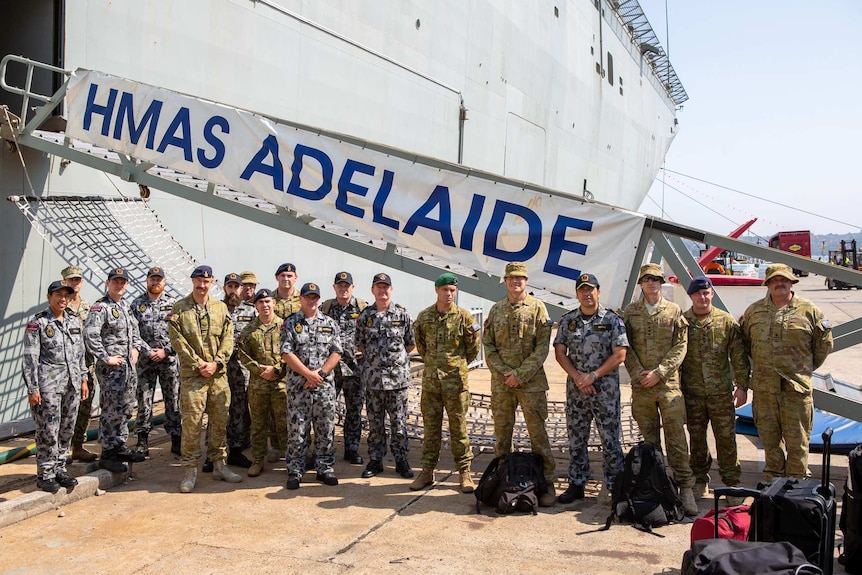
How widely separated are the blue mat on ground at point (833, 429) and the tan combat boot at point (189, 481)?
15.2 ft

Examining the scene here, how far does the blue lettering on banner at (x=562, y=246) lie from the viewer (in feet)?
Result: 16.7

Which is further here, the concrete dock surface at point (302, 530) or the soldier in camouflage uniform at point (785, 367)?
the soldier in camouflage uniform at point (785, 367)

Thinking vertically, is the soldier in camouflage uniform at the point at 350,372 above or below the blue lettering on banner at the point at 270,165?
below

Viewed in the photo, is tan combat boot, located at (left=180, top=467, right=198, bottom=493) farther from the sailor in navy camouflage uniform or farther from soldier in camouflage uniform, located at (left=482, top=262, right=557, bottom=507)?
soldier in camouflage uniform, located at (left=482, top=262, right=557, bottom=507)

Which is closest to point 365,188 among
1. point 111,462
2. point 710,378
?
point 111,462

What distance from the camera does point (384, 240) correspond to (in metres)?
5.57

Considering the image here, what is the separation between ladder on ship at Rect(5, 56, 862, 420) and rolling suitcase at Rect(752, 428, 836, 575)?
1.74 meters

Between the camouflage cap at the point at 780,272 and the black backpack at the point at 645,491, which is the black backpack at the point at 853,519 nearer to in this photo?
the black backpack at the point at 645,491

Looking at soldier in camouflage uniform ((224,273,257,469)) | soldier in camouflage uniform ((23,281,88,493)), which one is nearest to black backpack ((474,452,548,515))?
soldier in camouflage uniform ((224,273,257,469))

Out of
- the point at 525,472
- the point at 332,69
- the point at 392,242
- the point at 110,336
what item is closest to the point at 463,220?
the point at 392,242

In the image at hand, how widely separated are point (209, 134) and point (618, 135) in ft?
64.7

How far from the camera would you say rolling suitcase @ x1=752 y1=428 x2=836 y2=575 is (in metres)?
3.17

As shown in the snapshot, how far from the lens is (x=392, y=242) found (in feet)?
18.2

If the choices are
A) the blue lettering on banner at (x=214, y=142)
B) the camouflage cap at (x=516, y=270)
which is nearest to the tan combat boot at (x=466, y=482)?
the camouflage cap at (x=516, y=270)
